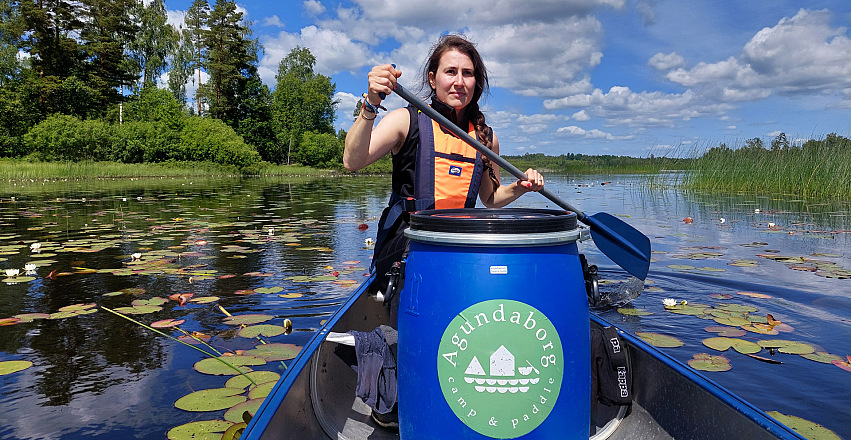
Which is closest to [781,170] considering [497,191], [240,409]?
[497,191]

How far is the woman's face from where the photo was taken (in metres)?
2.33

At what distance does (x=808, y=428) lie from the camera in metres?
2.07

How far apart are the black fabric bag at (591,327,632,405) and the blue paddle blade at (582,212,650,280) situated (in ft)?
2.90

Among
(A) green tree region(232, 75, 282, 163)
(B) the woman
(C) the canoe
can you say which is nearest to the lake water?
(C) the canoe

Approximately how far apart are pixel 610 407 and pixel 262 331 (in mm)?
2112

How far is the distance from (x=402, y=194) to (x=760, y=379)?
6.41 ft

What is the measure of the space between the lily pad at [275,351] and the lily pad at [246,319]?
457 mm

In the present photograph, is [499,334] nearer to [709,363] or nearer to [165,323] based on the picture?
[709,363]

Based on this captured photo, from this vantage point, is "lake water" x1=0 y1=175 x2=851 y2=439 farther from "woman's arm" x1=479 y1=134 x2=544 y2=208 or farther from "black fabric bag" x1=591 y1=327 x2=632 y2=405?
"woman's arm" x1=479 y1=134 x2=544 y2=208

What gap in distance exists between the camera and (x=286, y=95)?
48.6 metres

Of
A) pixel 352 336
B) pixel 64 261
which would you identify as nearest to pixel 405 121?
pixel 352 336

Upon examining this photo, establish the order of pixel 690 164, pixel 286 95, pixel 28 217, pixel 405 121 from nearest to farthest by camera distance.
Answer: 1. pixel 405 121
2. pixel 28 217
3. pixel 690 164
4. pixel 286 95

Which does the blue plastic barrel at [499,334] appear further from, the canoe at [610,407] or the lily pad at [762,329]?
the lily pad at [762,329]

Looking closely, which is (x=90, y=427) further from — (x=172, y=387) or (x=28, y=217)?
(x=28, y=217)
